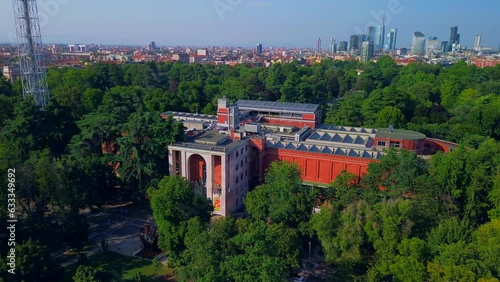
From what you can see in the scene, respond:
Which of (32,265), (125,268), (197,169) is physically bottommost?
(125,268)

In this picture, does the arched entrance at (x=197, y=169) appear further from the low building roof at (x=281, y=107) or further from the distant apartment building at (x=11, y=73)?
the distant apartment building at (x=11, y=73)

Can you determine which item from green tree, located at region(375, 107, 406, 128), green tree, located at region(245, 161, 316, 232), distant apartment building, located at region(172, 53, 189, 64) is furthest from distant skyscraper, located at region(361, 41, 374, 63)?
green tree, located at region(245, 161, 316, 232)

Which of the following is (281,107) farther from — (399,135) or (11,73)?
(11,73)

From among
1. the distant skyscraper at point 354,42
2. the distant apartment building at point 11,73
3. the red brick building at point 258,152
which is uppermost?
the distant skyscraper at point 354,42

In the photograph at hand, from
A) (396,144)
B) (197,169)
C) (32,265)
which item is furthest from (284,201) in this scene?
(32,265)


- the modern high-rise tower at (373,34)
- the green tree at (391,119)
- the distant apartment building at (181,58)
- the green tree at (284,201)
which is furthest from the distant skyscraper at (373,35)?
the green tree at (284,201)

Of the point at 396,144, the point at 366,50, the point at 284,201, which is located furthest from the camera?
the point at 366,50

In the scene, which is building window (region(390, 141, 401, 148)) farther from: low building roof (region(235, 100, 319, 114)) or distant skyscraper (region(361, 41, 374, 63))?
distant skyscraper (region(361, 41, 374, 63))

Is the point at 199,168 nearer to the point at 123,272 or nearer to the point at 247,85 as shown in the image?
the point at 123,272

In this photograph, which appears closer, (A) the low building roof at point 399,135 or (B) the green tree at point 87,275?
(B) the green tree at point 87,275
